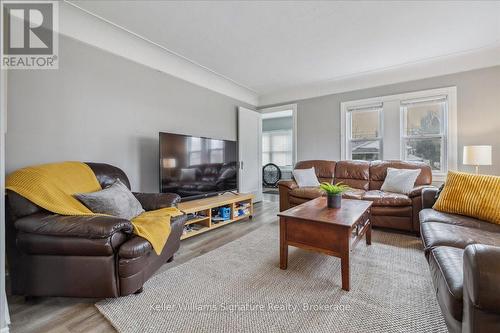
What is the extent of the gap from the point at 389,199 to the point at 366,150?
1617 mm

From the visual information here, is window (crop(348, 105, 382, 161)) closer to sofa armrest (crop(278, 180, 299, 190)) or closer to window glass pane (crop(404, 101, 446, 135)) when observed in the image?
window glass pane (crop(404, 101, 446, 135))

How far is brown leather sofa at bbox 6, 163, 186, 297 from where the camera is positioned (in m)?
1.45

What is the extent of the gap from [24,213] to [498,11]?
4568mm

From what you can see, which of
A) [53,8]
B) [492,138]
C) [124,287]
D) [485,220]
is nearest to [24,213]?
[124,287]

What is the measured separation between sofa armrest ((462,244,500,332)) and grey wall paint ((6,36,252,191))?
10.2 feet

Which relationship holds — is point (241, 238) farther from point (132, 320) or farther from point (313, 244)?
point (132, 320)

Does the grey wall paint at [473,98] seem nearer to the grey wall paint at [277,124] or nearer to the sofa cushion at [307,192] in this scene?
the sofa cushion at [307,192]

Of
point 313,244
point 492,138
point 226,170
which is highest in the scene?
point 492,138

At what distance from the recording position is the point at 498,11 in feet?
7.38

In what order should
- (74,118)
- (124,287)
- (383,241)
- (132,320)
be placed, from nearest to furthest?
(132,320)
(124,287)
(74,118)
(383,241)

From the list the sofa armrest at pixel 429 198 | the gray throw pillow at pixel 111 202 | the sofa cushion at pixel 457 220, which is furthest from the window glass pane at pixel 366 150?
the gray throw pillow at pixel 111 202

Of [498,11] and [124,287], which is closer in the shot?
[124,287]

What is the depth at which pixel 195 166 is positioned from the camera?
3127 millimetres

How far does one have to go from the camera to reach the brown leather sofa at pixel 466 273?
0.82 meters
